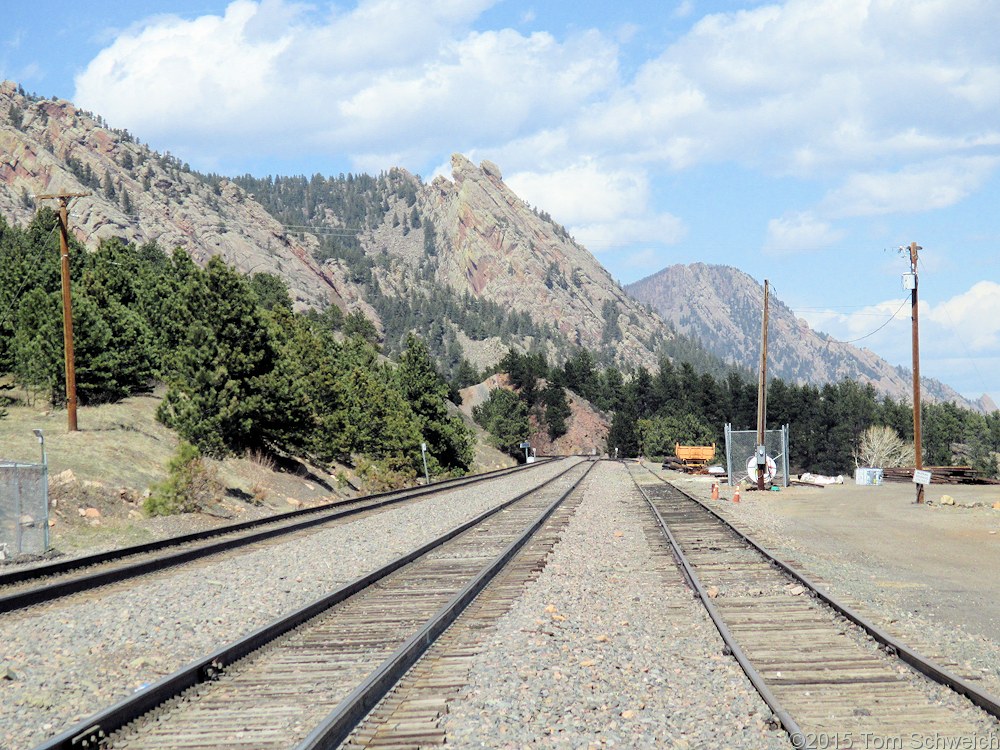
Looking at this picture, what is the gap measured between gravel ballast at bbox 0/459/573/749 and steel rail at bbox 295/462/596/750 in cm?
Answer: 218

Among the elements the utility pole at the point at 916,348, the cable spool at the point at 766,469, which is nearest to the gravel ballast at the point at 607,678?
the utility pole at the point at 916,348

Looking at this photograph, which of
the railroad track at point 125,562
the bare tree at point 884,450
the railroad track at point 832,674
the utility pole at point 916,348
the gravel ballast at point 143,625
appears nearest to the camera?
the railroad track at point 832,674

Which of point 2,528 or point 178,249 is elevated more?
point 178,249

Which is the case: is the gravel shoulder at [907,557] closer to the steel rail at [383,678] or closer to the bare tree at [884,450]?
the steel rail at [383,678]

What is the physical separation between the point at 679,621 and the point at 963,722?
4259 mm

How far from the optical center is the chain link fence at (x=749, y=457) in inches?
1625

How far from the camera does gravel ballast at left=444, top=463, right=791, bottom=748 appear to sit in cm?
669

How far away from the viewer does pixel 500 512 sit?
27.5 m

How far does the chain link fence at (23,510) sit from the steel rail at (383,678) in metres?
10.4

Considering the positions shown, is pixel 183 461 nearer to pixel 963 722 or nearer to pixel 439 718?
pixel 439 718

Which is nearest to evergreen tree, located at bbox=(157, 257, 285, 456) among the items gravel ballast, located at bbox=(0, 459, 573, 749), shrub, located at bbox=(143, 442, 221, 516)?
shrub, located at bbox=(143, 442, 221, 516)

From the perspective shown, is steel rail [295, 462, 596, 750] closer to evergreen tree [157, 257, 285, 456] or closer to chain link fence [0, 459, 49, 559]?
chain link fence [0, 459, 49, 559]

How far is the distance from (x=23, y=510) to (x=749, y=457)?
115 feet

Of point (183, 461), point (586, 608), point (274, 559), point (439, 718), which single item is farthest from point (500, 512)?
Result: point (439, 718)
